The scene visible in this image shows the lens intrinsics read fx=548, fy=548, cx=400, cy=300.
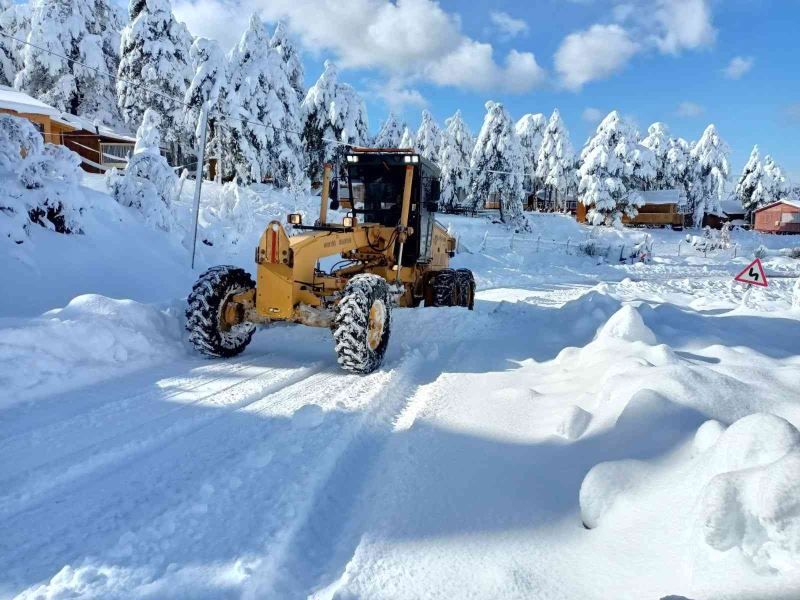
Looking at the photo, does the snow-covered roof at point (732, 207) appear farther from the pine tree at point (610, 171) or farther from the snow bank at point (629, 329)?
the snow bank at point (629, 329)

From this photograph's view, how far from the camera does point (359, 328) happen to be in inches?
251

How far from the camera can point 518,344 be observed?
27.1ft

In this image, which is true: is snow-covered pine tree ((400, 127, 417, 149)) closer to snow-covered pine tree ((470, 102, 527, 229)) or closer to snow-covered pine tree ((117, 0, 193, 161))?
snow-covered pine tree ((470, 102, 527, 229))

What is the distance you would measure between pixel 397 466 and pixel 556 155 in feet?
197

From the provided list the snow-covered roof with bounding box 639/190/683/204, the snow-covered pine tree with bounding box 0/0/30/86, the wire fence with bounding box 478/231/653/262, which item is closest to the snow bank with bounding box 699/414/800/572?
the wire fence with bounding box 478/231/653/262

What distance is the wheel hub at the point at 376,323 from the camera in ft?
22.7

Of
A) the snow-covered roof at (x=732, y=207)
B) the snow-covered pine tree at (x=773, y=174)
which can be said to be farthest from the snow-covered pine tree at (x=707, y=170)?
the snow-covered roof at (x=732, y=207)

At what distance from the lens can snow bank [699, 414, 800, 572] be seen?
6.84 ft

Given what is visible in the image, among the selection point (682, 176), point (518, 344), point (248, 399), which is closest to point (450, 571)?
point (248, 399)

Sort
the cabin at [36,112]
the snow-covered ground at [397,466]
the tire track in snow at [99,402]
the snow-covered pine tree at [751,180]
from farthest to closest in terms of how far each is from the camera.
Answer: the snow-covered pine tree at [751,180] < the cabin at [36,112] < the tire track in snow at [99,402] < the snow-covered ground at [397,466]

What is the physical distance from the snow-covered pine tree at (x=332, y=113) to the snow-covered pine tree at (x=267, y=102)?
339cm

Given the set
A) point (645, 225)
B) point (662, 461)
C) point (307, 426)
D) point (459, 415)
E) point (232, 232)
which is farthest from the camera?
point (645, 225)

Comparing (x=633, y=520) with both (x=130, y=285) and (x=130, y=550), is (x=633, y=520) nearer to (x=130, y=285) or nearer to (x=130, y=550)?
(x=130, y=550)

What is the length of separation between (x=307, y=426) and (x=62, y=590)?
227 cm
